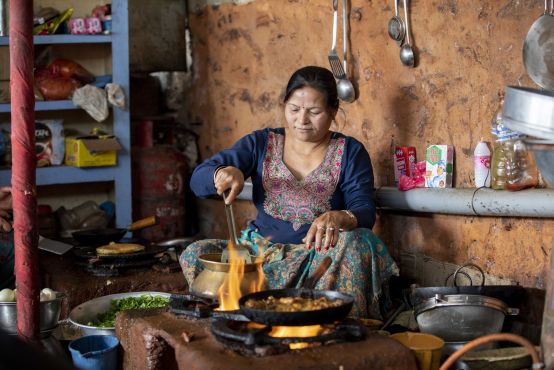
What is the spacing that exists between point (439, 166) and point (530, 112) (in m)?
1.55

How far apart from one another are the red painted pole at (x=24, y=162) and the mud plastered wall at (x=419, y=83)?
86.3 inches

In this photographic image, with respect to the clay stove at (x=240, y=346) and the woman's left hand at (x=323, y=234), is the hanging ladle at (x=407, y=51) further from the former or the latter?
the clay stove at (x=240, y=346)

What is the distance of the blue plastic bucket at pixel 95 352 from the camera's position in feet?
10.5

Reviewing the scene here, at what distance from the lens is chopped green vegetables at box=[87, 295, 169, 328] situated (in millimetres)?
3873

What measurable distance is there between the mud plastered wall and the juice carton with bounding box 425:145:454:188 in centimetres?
5

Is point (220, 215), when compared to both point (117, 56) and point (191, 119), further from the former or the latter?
point (117, 56)

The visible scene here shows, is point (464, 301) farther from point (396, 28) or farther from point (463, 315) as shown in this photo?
point (396, 28)

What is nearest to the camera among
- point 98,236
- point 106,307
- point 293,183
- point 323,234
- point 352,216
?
point 323,234

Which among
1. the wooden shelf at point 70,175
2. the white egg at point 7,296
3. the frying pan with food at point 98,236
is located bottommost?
the white egg at point 7,296

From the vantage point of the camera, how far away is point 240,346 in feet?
8.58

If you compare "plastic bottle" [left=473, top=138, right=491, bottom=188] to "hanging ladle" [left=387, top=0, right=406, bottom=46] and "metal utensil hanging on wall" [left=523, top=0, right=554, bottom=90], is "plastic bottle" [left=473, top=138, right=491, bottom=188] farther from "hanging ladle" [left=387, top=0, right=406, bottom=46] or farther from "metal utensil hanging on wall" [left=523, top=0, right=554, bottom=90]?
"hanging ladle" [left=387, top=0, right=406, bottom=46]

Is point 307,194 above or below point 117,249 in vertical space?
above

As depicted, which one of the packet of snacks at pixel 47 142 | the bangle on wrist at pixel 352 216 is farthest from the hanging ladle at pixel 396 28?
the packet of snacks at pixel 47 142

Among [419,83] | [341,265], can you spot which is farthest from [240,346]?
[419,83]
